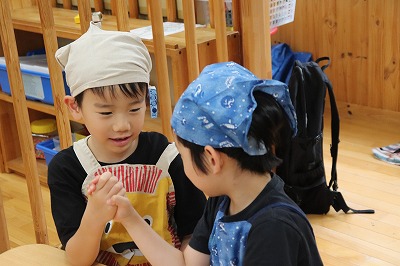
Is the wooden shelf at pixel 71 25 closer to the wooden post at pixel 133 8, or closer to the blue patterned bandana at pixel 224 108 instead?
the wooden post at pixel 133 8

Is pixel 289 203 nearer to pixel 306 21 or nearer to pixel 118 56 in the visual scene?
pixel 118 56

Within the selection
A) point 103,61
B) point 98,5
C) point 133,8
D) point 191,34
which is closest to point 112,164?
point 103,61

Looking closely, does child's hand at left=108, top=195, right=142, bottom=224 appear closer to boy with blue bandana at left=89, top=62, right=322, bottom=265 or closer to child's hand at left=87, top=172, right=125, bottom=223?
child's hand at left=87, top=172, right=125, bottom=223

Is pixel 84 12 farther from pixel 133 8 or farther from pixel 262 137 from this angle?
pixel 133 8

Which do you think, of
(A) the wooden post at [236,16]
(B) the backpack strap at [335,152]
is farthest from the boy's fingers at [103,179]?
(B) the backpack strap at [335,152]

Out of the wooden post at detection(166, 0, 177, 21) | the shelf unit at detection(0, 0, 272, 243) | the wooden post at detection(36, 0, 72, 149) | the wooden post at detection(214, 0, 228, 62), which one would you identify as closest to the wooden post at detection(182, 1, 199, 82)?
the shelf unit at detection(0, 0, 272, 243)

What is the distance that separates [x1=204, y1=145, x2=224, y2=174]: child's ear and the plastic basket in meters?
1.45

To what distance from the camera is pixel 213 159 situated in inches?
40.6

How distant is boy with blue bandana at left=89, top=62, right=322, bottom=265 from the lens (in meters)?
0.99

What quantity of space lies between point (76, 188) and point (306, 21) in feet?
8.52

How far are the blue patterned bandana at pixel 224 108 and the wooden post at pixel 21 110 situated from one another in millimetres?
676

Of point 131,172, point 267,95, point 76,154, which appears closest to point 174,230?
point 131,172

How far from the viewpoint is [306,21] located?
12.0 ft

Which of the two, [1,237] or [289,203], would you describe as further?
[1,237]
